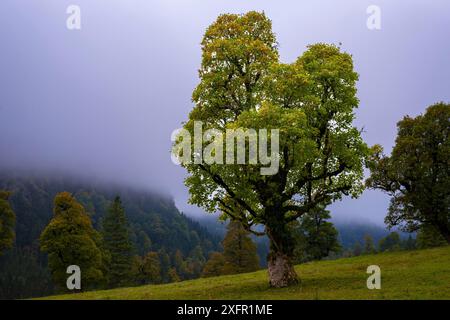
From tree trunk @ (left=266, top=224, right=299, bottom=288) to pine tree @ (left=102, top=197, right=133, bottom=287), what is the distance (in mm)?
51668

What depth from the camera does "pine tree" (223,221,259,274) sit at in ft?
258

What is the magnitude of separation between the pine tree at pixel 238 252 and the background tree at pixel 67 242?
2938 cm

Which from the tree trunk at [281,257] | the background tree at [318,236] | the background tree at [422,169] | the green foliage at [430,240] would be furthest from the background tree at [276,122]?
the green foliage at [430,240]

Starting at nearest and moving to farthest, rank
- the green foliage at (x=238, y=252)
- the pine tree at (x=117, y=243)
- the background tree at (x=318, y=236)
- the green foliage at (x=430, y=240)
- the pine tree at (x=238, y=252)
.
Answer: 1. the background tree at (x=318, y=236)
2. the green foliage at (x=430, y=240)
3. the pine tree at (x=117, y=243)
4. the green foliage at (x=238, y=252)
5. the pine tree at (x=238, y=252)

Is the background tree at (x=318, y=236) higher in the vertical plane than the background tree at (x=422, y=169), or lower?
lower

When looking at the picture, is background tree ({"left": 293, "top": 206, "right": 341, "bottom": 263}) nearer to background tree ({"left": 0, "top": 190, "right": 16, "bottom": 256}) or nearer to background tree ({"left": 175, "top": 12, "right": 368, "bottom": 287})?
background tree ({"left": 175, "top": 12, "right": 368, "bottom": 287})

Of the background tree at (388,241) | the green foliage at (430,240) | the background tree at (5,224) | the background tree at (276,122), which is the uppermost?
the background tree at (276,122)

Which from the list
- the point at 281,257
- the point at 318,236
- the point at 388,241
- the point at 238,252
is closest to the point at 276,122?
the point at 281,257

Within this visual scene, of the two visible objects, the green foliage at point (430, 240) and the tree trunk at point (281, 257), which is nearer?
the tree trunk at point (281, 257)

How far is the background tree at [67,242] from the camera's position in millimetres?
53344

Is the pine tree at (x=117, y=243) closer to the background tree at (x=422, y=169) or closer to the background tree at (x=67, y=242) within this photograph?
the background tree at (x=67, y=242)

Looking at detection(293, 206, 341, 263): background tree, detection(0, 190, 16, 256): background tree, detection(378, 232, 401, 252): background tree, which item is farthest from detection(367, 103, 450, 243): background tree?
detection(378, 232, 401, 252): background tree

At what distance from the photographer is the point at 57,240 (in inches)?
2093
